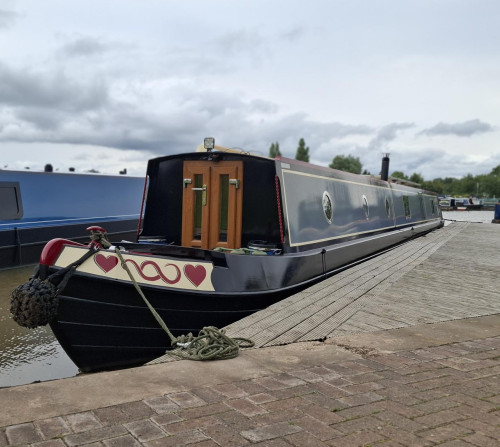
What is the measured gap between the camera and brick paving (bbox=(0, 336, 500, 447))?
7.29ft

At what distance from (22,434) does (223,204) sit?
4572 millimetres

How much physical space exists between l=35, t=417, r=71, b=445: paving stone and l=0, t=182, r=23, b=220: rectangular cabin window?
1006 cm

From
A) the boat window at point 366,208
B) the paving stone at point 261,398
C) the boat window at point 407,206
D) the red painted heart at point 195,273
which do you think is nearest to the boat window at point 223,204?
the red painted heart at point 195,273

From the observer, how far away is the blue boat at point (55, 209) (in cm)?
1129

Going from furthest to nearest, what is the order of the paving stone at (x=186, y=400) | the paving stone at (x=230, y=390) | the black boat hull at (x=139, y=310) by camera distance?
the black boat hull at (x=139, y=310) < the paving stone at (x=230, y=390) < the paving stone at (x=186, y=400)

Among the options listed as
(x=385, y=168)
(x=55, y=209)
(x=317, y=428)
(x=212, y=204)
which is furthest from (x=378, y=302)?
(x=385, y=168)

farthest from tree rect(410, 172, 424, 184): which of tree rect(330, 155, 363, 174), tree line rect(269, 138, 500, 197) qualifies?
tree rect(330, 155, 363, 174)

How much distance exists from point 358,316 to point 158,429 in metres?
2.97

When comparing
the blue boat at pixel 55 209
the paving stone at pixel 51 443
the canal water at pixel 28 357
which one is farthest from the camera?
the blue boat at pixel 55 209

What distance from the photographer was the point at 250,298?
18.5 ft

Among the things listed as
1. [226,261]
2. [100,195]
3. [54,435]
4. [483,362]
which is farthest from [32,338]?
[100,195]

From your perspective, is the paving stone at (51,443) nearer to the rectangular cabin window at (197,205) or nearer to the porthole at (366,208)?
the rectangular cabin window at (197,205)

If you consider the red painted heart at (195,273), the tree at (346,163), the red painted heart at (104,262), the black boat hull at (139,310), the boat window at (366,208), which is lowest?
the black boat hull at (139,310)

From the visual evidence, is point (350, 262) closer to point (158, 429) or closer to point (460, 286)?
point (460, 286)
